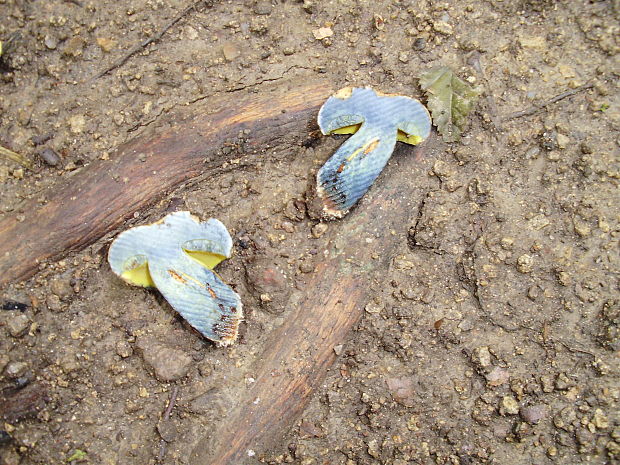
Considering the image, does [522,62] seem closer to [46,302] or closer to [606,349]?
[606,349]

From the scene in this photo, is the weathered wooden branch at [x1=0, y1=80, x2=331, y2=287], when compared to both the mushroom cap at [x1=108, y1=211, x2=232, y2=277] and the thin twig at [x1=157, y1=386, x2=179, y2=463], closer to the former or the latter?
the mushroom cap at [x1=108, y1=211, x2=232, y2=277]

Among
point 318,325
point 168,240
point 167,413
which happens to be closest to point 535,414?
point 318,325

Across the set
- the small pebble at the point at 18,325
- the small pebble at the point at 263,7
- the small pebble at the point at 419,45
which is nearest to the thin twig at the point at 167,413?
the small pebble at the point at 18,325

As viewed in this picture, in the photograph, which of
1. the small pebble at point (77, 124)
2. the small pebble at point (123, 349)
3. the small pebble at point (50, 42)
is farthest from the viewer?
the small pebble at point (50, 42)

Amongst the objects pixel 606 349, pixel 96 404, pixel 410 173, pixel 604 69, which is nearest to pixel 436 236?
pixel 410 173

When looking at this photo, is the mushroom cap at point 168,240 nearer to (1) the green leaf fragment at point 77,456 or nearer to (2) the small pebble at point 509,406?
(1) the green leaf fragment at point 77,456

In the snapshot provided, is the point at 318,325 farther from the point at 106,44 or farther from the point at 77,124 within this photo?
the point at 106,44

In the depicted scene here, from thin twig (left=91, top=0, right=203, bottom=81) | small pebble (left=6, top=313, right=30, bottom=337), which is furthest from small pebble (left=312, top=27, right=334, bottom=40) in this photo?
small pebble (left=6, top=313, right=30, bottom=337)
